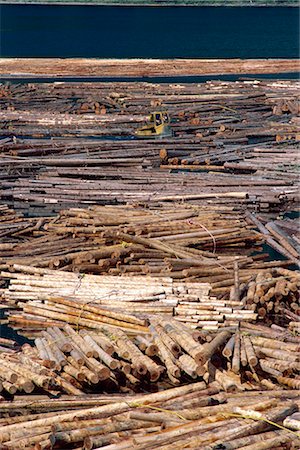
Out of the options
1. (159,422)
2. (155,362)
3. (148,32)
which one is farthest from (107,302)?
(148,32)

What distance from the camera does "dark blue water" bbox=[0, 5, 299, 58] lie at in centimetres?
6631

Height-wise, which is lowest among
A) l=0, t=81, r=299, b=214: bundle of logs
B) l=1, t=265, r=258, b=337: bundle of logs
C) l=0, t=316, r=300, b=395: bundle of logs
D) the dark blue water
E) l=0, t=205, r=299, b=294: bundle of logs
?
l=0, t=316, r=300, b=395: bundle of logs

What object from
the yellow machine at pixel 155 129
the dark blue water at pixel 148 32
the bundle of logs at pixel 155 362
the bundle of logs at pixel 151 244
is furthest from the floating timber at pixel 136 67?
the bundle of logs at pixel 155 362

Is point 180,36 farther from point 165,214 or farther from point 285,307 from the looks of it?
point 285,307

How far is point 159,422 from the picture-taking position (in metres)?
13.1

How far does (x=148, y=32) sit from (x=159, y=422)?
222 feet

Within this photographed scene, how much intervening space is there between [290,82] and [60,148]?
18745mm

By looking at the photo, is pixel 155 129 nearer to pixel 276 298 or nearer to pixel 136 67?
pixel 276 298

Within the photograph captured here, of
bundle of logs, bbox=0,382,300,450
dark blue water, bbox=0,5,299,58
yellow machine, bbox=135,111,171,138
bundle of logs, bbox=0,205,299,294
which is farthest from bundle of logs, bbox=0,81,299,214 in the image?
dark blue water, bbox=0,5,299,58

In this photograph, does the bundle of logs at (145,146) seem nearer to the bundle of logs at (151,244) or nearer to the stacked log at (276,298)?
the bundle of logs at (151,244)

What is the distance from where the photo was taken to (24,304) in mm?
19453

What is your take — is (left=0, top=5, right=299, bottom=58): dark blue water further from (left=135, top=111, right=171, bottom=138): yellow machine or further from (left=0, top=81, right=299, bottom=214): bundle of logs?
(left=135, top=111, right=171, bottom=138): yellow machine

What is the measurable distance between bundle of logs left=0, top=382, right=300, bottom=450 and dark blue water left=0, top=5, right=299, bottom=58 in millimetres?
51646

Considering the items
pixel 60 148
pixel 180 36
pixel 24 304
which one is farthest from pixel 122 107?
pixel 180 36
